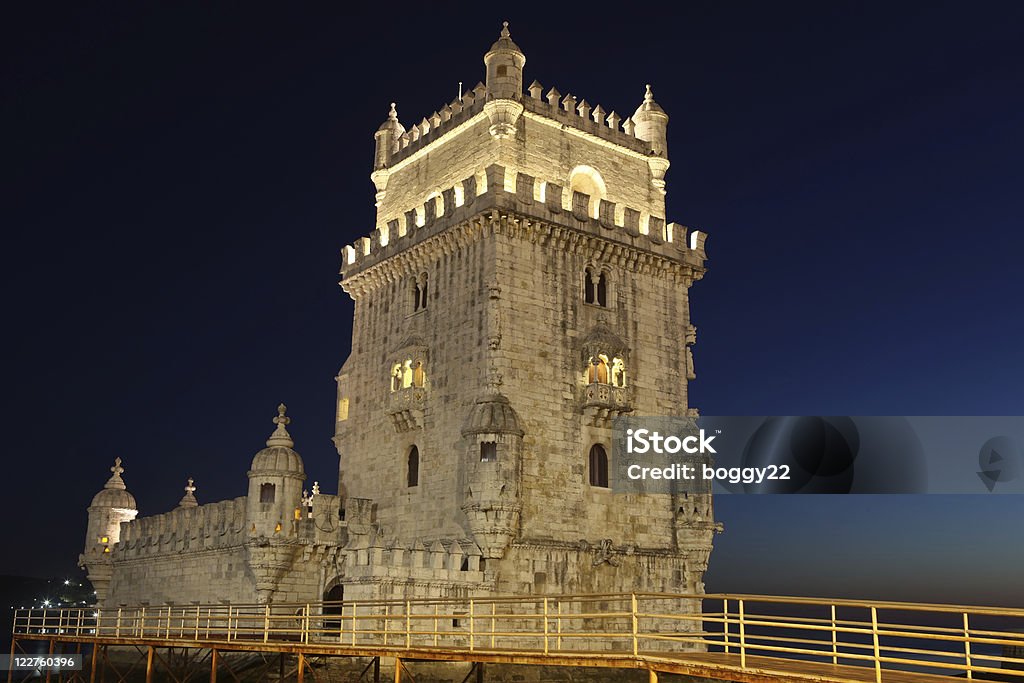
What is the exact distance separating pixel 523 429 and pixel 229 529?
44.3 ft

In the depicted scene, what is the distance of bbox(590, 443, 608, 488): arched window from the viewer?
38812 mm

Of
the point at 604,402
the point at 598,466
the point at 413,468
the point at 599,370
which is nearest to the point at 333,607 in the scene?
the point at 413,468

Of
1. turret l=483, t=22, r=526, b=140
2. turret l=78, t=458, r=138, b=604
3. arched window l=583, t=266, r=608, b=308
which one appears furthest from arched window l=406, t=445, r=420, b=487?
turret l=78, t=458, r=138, b=604

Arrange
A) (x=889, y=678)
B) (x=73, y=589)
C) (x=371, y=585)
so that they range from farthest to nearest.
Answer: (x=73, y=589) < (x=371, y=585) < (x=889, y=678)

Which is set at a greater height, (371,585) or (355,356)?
(355,356)

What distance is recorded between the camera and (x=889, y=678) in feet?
55.9

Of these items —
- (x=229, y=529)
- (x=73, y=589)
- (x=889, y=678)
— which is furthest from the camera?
(x=73, y=589)

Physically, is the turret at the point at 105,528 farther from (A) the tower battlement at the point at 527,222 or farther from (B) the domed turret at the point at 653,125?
(B) the domed turret at the point at 653,125

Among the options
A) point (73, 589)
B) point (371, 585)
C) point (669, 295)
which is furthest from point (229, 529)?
point (73, 589)

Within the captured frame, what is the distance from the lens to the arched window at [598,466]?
38812mm

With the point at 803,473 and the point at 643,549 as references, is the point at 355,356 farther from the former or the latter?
the point at 803,473

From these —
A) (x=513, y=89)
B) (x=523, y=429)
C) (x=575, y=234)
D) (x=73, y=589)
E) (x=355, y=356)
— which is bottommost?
(x=73, y=589)

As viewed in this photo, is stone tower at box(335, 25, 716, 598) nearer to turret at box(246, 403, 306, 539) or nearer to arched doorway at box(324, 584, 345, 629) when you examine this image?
turret at box(246, 403, 306, 539)

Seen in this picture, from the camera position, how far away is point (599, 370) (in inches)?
1560
